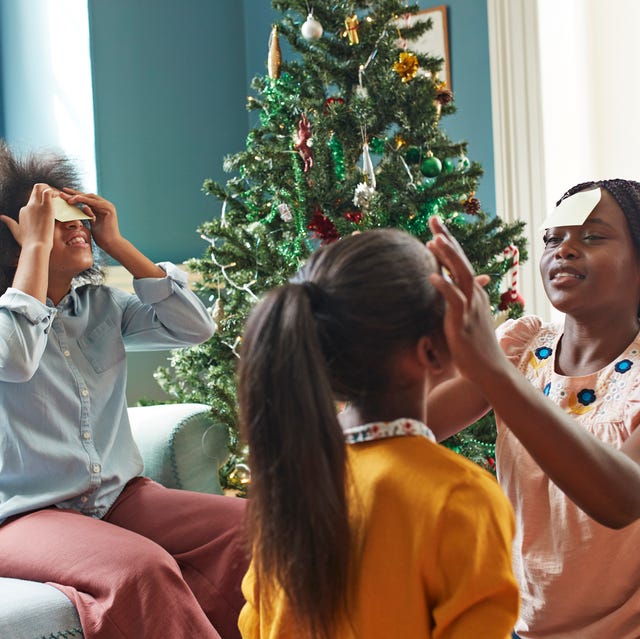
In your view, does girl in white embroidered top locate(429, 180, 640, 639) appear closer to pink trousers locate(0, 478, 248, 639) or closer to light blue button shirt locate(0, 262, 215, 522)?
pink trousers locate(0, 478, 248, 639)

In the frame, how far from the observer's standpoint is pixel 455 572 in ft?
2.44

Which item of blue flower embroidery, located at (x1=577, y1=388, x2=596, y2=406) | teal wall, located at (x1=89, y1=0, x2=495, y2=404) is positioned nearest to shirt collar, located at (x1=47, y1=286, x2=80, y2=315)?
blue flower embroidery, located at (x1=577, y1=388, x2=596, y2=406)

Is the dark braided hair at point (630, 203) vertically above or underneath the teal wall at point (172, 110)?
underneath

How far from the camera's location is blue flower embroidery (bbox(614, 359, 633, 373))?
122 cm

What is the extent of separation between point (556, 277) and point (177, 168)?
248 cm

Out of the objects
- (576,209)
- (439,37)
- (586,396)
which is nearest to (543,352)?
(586,396)

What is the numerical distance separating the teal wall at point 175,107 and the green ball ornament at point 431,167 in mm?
1181

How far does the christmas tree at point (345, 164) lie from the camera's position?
7.32 feet

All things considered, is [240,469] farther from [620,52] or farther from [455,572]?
[620,52]

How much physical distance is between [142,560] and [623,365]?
32.6 inches

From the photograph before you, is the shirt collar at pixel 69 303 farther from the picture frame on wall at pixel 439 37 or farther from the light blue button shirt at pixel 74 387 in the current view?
the picture frame on wall at pixel 439 37

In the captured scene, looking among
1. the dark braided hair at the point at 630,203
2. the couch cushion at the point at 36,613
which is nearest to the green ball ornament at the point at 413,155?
the dark braided hair at the point at 630,203

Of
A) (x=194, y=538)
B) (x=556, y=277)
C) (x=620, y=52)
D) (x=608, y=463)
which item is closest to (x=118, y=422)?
(x=194, y=538)

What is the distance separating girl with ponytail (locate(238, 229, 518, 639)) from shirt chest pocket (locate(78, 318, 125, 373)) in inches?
39.9
